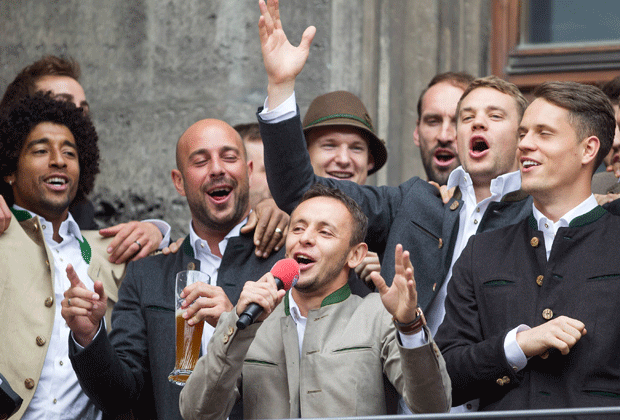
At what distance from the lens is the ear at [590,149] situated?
305 centimetres

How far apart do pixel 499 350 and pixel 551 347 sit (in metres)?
0.14

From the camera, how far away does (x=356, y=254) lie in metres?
3.21

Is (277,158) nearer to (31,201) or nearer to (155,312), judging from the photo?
(155,312)

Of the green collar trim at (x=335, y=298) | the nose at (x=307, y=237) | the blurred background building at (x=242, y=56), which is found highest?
the blurred background building at (x=242, y=56)

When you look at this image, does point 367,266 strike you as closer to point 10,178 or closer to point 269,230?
point 269,230

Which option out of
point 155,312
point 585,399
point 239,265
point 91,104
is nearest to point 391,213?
point 239,265

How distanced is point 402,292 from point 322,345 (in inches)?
17.3

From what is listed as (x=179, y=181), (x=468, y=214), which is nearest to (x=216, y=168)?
(x=179, y=181)

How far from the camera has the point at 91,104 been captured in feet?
16.9

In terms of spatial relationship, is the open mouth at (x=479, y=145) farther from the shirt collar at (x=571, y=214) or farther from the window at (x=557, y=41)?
the window at (x=557, y=41)

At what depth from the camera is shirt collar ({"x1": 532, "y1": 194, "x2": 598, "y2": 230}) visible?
2.96m

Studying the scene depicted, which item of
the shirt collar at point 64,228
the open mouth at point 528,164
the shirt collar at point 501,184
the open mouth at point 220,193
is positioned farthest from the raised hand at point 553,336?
the shirt collar at point 64,228

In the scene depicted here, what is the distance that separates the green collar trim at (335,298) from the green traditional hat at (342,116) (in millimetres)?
1239

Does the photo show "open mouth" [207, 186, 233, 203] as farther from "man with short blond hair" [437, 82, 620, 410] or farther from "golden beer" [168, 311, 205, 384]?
"man with short blond hair" [437, 82, 620, 410]
